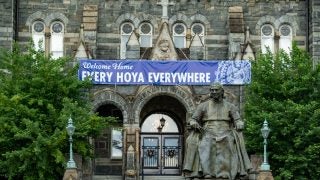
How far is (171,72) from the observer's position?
4466 cm

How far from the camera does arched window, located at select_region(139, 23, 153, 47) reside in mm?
48000

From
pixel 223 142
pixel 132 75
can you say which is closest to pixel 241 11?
pixel 132 75

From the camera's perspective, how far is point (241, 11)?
4781 cm

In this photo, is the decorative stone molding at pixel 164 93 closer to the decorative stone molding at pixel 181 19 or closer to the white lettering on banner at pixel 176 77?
the white lettering on banner at pixel 176 77

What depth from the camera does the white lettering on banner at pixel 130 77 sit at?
44.6 m

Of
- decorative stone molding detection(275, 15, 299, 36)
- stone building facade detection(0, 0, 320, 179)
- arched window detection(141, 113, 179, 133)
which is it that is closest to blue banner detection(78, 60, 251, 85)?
stone building facade detection(0, 0, 320, 179)

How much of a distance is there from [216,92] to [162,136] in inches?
885

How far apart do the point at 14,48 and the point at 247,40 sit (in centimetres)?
1108

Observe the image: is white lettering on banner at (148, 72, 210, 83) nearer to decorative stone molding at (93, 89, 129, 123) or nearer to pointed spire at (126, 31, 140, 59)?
pointed spire at (126, 31, 140, 59)

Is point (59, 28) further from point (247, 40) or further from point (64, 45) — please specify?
point (247, 40)

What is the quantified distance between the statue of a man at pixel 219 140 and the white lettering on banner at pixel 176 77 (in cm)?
1809

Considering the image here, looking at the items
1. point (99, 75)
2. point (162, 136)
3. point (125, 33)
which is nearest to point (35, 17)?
point (125, 33)

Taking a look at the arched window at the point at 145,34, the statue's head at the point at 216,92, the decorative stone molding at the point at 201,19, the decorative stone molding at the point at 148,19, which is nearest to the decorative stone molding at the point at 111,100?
the arched window at the point at 145,34

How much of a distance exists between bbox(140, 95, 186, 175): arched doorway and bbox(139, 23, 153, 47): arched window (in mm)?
2923
